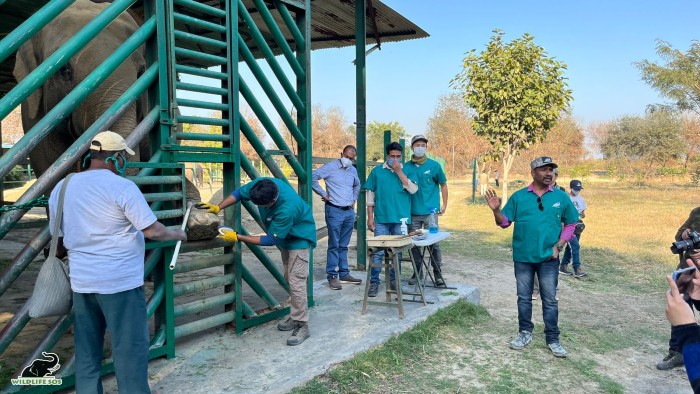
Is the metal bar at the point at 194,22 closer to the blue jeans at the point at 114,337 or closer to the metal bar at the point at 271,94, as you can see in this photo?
the metal bar at the point at 271,94

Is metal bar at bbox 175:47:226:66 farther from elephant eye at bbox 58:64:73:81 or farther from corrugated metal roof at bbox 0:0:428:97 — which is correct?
corrugated metal roof at bbox 0:0:428:97

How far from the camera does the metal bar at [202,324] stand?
14.0ft

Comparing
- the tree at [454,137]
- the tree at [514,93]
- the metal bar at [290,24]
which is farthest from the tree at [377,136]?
the metal bar at [290,24]

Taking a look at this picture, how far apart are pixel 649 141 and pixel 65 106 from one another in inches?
1595

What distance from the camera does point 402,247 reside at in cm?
551

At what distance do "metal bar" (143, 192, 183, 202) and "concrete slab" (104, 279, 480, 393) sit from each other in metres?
1.29

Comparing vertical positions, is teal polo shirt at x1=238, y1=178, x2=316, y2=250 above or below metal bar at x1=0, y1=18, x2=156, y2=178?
below

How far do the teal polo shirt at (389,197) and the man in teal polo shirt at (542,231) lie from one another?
1604 mm

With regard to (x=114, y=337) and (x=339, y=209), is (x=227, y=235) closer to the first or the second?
(x=114, y=337)

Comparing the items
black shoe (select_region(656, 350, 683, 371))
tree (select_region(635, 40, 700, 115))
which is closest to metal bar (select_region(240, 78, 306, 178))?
black shoe (select_region(656, 350, 683, 371))

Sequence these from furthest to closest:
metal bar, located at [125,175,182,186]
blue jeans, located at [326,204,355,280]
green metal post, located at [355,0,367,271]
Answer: green metal post, located at [355,0,367,271], blue jeans, located at [326,204,355,280], metal bar, located at [125,175,182,186]

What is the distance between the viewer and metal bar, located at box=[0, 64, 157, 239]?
10.4ft

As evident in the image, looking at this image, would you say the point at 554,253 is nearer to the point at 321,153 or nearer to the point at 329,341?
the point at 329,341

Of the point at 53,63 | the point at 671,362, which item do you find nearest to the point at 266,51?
the point at 53,63
